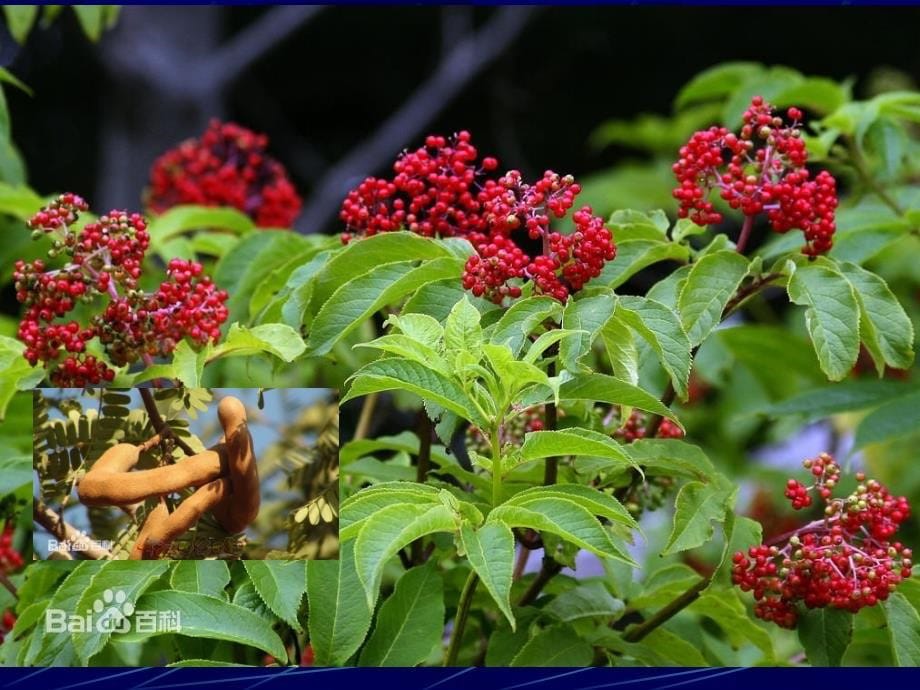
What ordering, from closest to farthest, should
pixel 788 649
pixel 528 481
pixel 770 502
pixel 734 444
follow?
pixel 528 481, pixel 788 649, pixel 770 502, pixel 734 444

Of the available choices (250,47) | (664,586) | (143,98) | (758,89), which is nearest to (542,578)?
(664,586)

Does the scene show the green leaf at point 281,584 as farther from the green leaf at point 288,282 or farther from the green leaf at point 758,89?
the green leaf at point 758,89

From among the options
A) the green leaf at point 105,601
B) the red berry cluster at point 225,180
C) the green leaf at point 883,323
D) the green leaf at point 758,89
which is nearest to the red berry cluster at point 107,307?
the green leaf at point 105,601

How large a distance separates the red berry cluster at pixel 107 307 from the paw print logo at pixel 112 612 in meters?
0.27

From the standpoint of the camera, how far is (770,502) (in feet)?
12.2

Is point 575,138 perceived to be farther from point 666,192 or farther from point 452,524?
point 452,524

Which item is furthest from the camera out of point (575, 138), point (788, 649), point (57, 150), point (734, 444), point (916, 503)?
point (575, 138)

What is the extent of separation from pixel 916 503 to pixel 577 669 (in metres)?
2.32

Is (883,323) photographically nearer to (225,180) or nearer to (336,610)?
(336,610)

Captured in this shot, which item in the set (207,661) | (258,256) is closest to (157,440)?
(207,661)

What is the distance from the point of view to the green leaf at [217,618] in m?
1.29

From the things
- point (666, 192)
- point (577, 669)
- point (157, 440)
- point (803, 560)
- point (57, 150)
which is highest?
point (57, 150)

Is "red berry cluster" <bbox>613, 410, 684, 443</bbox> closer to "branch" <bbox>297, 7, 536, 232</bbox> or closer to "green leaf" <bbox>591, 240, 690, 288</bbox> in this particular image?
"green leaf" <bbox>591, 240, 690, 288</bbox>

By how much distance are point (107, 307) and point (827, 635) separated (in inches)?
34.5
